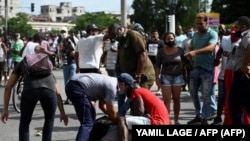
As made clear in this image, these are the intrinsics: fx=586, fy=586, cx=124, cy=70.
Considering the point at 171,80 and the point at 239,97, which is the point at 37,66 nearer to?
the point at 239,97

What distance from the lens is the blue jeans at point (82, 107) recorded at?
22.2 feet

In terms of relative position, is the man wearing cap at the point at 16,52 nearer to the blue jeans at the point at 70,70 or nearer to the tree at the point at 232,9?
the blue jeans at the point at 70,70

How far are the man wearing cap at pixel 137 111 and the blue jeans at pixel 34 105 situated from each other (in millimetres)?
730

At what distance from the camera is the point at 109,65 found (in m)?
13.0

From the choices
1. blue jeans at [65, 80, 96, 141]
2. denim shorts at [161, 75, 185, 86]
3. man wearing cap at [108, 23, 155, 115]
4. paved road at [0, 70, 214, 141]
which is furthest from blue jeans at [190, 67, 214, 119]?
blue jeans at [65, 80, 96, 141]

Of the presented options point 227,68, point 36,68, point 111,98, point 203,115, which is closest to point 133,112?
point 111,98

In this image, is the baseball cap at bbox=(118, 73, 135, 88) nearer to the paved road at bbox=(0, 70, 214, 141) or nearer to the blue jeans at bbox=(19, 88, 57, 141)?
the blue jeans at bbox=(19, 88, 57, 141)

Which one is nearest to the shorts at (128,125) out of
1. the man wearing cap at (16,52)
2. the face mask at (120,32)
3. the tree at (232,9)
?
the face mask at (120,32)

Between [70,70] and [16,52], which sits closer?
[70,70]

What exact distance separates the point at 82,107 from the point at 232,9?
60.2 m

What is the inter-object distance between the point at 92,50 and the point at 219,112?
241 centimetres

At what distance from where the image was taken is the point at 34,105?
714cm

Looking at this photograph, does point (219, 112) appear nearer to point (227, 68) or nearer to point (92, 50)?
point (227, 68)

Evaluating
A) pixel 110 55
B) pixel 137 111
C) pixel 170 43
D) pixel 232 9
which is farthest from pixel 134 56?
pixel 232 9
